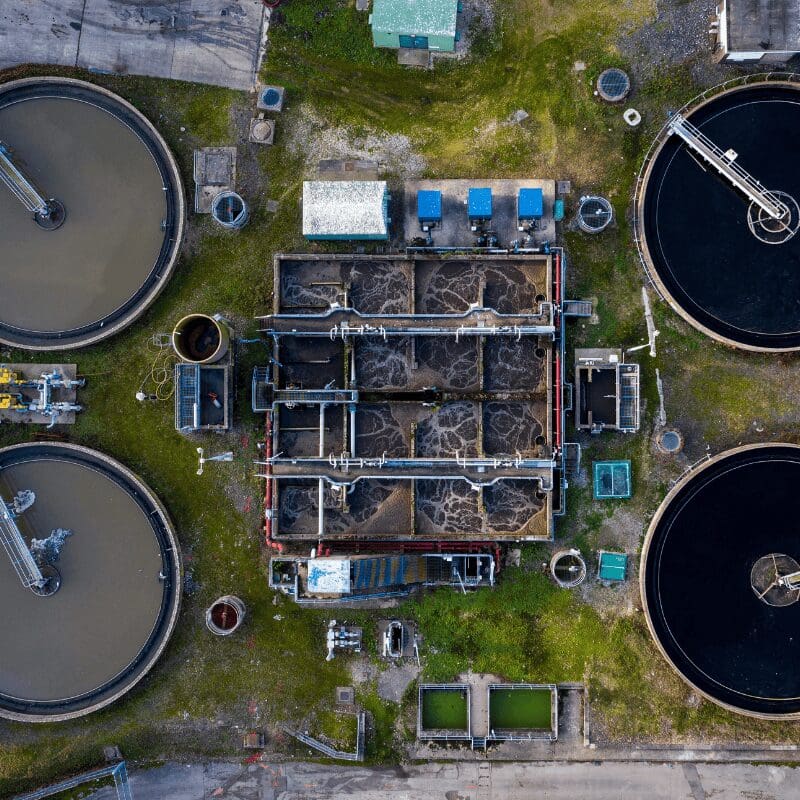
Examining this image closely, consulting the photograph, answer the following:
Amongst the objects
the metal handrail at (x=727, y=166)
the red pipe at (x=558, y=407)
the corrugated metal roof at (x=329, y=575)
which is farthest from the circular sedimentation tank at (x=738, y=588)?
the corrugated metal roof at (x=329, y=575)

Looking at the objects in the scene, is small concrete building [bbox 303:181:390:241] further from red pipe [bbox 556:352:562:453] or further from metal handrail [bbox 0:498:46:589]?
metal handrail [bbox 0:498:46:589]

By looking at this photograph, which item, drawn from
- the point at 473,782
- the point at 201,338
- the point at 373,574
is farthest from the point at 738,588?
the point at 201,338

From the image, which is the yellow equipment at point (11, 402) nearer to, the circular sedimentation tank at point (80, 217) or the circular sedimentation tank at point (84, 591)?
the circular sedimentation tank at point (84, 591)

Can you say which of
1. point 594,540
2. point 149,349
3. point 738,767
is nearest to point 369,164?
point 149,349

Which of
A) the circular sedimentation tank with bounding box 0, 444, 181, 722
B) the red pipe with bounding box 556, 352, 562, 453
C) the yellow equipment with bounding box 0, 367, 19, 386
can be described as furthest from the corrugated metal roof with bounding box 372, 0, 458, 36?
the circular sedimentation tank with bounding box 0, 444, 181, 722

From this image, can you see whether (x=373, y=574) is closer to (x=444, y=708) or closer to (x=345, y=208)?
(x=444, y=708)

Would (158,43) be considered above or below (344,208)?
above

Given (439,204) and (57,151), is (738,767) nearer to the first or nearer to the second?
(439,204)

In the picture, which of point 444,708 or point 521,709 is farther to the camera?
point 444,708
